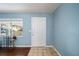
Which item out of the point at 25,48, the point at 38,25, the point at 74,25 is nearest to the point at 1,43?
the point at 25,48

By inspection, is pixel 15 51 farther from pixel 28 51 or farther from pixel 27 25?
pixel 27 25

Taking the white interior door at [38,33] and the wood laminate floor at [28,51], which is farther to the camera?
the white interior door at [38,33]

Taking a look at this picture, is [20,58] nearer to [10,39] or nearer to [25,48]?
[25,48]

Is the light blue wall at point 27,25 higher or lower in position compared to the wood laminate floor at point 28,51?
higher

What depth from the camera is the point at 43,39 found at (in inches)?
181

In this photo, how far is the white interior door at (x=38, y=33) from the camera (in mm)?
4508

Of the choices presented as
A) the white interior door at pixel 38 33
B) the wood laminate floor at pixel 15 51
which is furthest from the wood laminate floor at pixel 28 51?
the white interior door at pixel 38 33

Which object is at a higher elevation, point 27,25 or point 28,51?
point 27,25

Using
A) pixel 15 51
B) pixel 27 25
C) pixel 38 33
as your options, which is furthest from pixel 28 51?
pixel 27 25

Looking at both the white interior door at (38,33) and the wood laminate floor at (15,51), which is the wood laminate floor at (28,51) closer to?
the wood laminate floor at (15,51)

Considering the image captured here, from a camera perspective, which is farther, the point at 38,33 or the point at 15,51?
the point at 38,33

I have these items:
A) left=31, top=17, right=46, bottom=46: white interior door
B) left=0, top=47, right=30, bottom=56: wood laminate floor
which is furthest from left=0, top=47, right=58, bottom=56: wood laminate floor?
left=31, top=17, right=46, bottom=46: white interior door

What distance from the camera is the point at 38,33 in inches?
181

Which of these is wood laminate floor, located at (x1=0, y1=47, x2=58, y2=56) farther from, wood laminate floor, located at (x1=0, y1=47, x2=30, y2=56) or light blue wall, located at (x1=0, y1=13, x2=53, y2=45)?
light blue wall, located at (x1=0, y1=13, x2=53, y2=45)
